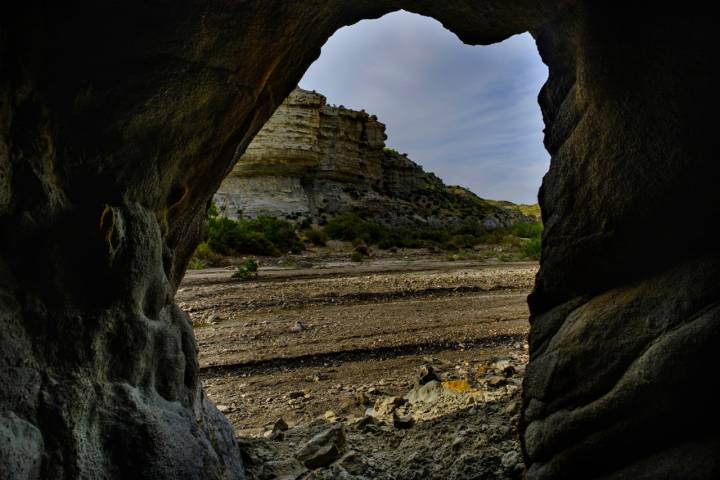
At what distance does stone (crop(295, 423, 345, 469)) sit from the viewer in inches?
136

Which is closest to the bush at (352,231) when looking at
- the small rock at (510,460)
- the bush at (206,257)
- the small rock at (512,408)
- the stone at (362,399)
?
the bush at (206,257)

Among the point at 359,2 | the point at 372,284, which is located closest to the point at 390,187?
the point at 372,284

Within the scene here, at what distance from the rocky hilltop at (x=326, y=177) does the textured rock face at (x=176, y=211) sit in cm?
2399

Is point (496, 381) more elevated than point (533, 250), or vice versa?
point (533, 250)

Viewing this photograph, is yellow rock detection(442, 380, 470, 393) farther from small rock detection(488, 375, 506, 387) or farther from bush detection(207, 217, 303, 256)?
bush detection(207, 217, 303, 256)

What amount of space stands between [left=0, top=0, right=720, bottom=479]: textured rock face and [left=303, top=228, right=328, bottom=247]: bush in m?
19.6

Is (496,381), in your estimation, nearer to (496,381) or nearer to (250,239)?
(496,381)

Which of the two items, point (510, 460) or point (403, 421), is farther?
point (403, 421)

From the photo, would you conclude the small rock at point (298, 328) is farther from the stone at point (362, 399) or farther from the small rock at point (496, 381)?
the small rock at point (496, 381)

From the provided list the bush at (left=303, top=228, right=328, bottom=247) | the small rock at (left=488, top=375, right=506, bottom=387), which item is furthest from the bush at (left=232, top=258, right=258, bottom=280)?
the bush at (left=303, top=228, right=328, bottom=247)

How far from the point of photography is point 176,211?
9.96ft

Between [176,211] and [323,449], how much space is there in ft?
6.07

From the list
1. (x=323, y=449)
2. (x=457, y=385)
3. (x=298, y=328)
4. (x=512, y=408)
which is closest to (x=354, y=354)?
(x=298, y=328)

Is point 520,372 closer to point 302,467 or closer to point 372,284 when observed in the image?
point 302,467
